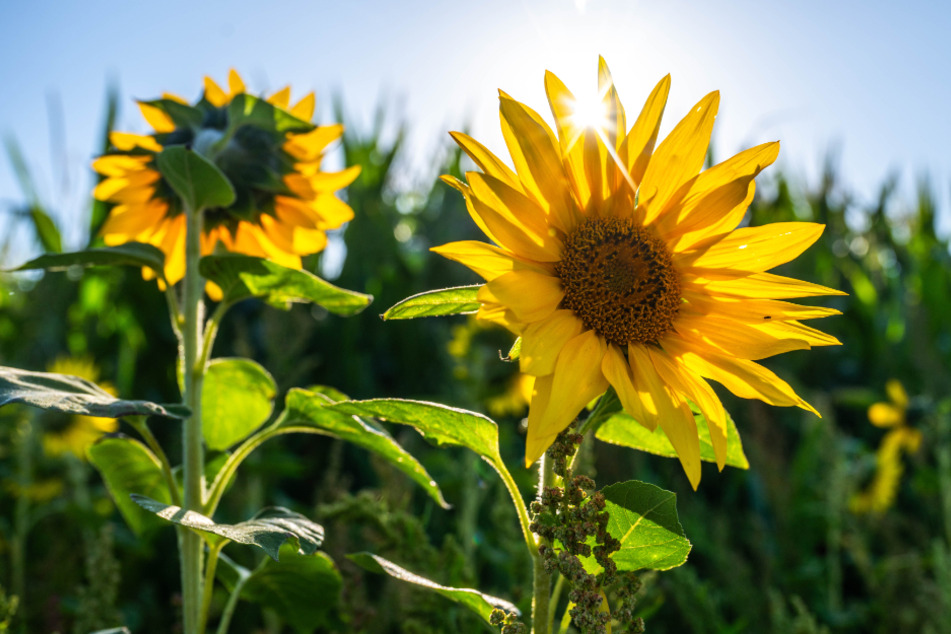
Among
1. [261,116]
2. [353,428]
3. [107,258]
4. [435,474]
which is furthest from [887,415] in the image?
[107,258]

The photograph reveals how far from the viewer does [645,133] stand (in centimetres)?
83

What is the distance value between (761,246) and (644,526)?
14.0 inches

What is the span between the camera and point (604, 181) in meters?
A: 0.85

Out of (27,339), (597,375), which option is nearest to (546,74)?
(597,375)

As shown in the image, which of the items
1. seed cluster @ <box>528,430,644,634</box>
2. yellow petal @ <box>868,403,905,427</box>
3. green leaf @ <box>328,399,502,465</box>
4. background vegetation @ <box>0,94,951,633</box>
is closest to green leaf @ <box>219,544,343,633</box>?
background vegetation @ <box>0,94,951,633</box>

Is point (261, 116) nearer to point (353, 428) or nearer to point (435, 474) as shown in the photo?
point (353, 428)

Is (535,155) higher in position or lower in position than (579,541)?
higher

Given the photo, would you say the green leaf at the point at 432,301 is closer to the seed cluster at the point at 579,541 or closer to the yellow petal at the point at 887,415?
the seed cluster at the point at 579,541

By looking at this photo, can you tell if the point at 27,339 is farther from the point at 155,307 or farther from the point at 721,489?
the point at 721,489

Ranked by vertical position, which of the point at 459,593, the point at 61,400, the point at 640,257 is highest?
the point at 640,257

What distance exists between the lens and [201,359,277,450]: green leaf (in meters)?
1.14

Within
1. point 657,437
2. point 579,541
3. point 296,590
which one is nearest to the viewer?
point 579,541

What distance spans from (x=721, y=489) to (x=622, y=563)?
2253 mm

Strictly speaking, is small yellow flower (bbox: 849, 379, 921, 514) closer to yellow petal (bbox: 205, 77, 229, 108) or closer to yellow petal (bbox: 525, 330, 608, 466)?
yellow petal (bbox: 525, 330, 608, 466)
